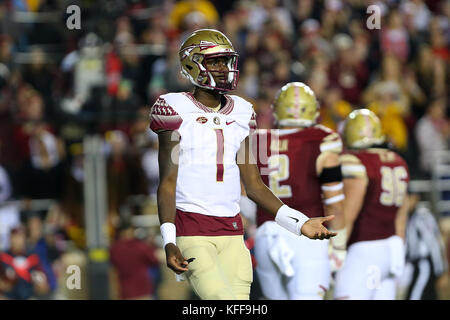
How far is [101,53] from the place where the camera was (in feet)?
35.0

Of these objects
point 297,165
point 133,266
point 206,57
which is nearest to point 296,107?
point 297,165

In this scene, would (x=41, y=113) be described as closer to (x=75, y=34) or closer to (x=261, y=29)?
(x=75, y=34)

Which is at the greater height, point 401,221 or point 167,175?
point 167,175

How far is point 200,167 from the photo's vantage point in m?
5.52

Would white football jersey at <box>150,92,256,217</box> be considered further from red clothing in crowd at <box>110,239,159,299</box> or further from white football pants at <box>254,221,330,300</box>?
red clothing in crowd at <box>110,239,159,299</box>

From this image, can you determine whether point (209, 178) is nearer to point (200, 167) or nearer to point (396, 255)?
point (200, 167)

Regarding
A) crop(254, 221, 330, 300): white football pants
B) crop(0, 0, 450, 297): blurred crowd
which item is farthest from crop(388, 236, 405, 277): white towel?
crop(0, 0, 450, 297): blurred crowd

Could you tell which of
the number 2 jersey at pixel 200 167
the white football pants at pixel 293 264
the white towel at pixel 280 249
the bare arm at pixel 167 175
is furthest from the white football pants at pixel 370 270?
the bare arm at pixel 167 175

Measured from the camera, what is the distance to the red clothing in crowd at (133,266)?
9.92 meters

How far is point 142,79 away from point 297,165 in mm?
5512

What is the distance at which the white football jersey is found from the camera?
550cm

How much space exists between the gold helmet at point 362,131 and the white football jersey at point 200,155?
220 cm
